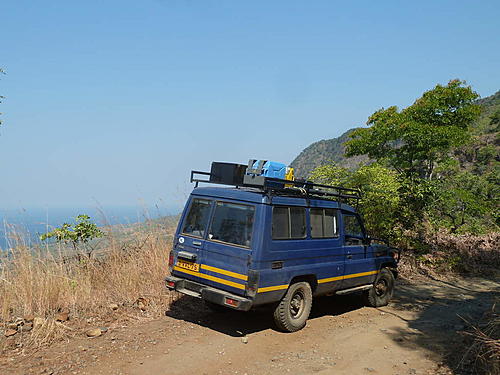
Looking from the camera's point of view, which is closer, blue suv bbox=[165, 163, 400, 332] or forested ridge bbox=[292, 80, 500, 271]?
blue suv bbox=[165, 163, 400, 332]

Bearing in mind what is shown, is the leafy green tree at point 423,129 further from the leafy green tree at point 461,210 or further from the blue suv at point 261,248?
the blue suv at point 261,248

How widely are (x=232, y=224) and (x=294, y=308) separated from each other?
1.74 metres

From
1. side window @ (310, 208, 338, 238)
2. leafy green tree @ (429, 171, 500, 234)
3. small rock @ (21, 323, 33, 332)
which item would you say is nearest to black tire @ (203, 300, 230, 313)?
side window @ (310, 208, 338, 238)

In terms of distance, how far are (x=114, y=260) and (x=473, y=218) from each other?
14612 millimetres

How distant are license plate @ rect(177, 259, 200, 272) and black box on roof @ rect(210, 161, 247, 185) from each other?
1.58m

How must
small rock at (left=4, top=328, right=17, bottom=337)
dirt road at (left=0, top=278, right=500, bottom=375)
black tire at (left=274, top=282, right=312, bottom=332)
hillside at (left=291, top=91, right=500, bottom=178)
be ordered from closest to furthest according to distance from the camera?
dirt road at (left=0, top=278, right=500, bottom=375) → small rock at (left=4, top=328, right=17, bottom=337) → black tire at (left=274, top=282, right=312, bottom=332) → hillside at (left=291, top=91, right=500, bottom=178)

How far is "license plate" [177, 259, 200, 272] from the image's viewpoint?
6199 mm

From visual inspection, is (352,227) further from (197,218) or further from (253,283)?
(197,218)

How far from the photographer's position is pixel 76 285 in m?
6.79

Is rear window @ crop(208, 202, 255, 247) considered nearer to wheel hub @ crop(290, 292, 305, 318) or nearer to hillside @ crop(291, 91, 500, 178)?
wheel hub @ crop(290, 292, 305, 318)

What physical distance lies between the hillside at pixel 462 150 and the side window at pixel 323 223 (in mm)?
6263

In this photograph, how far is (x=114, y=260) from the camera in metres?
8.25

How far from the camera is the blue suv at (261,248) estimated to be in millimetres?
5730

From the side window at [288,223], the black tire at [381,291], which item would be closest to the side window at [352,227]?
the black tire at [381,291]
